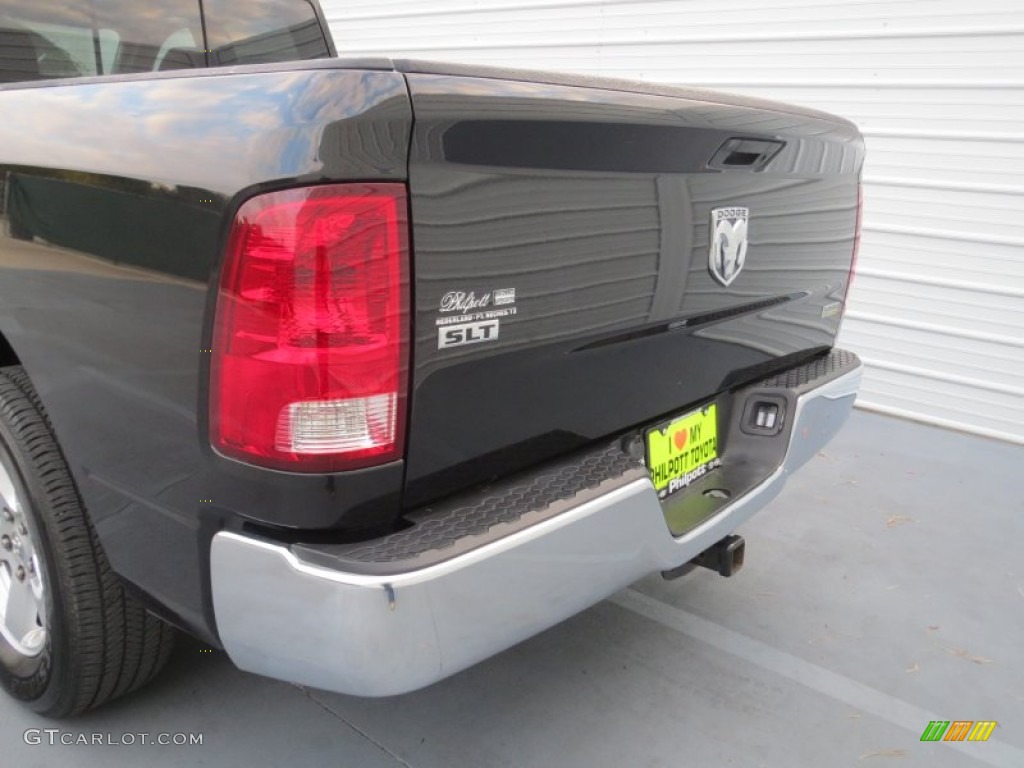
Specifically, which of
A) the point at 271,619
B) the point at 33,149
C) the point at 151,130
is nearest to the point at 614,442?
the point at 271,619

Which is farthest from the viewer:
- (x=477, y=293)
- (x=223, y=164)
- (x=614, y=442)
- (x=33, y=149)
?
(x=614, y=442)

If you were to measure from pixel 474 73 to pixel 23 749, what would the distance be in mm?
1931

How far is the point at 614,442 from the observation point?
1934 mm

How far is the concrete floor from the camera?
209cm

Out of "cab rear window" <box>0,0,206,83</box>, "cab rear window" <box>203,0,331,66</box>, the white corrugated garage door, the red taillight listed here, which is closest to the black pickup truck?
the red taillight

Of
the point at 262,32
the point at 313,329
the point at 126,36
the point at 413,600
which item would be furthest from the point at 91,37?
the point at 413,600

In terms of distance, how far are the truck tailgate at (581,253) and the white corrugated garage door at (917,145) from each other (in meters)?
2.40

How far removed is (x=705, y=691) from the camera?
235cm

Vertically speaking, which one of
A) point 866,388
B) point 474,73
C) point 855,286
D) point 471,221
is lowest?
point 866,388

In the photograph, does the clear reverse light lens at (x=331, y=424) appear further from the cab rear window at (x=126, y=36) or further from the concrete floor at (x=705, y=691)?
the cab rear window at (x=126, y=36)

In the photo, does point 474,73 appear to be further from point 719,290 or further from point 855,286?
point 855,286

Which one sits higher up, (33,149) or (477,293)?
(33,149)

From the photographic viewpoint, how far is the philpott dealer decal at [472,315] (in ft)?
4.79

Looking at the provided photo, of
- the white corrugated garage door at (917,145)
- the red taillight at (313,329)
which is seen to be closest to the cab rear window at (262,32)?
the red taillight at (313,329)
